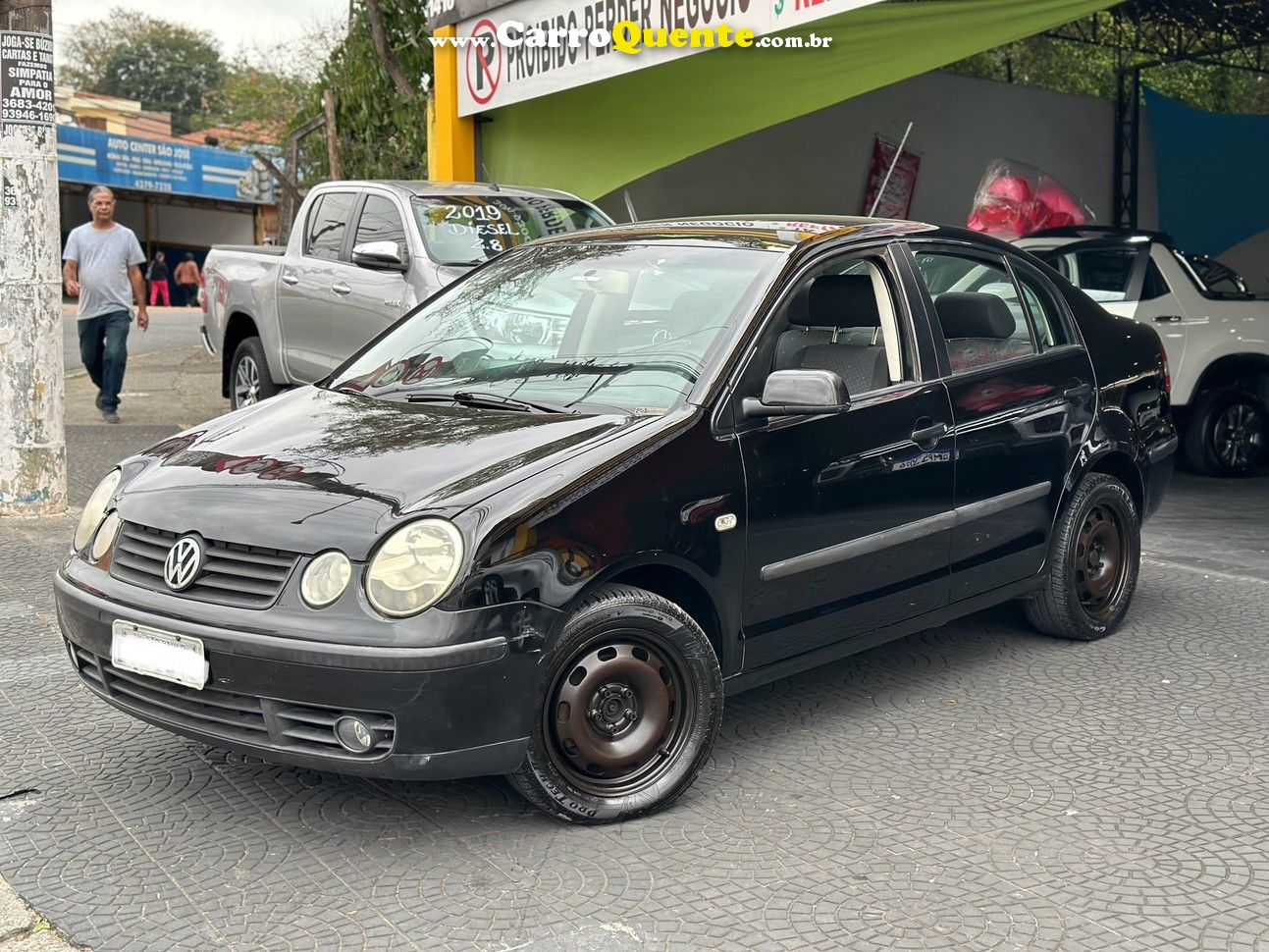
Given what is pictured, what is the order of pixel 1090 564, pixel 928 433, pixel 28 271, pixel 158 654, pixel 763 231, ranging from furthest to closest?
1. pixel 28 271
2. pixel 1090 564
3. pixel 763 231
4. pixel 928 433
5. pixel 158 654

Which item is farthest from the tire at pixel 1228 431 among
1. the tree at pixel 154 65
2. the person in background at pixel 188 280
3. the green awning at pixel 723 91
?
the tree at pixel 154 65

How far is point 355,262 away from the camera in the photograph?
9.13m

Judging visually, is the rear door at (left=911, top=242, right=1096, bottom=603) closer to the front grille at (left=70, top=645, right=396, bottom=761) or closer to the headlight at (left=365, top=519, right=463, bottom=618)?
the headlight at (left=365, top=519, right=463, bottom=618)

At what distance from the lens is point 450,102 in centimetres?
1180

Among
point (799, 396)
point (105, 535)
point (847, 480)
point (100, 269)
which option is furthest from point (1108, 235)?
point (105, 535)

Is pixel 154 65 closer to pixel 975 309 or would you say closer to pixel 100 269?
pixel 100 269

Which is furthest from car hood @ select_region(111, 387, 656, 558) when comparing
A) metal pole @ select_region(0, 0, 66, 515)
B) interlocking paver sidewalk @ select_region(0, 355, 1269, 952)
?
metal pole @ select_region(0, 0, 66, 515)

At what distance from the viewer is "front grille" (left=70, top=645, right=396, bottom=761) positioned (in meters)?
3.54

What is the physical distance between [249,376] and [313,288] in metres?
1.31

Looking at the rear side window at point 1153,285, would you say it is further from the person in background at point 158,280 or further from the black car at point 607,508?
the person in background at point 158,280

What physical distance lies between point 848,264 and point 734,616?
1.37 metres

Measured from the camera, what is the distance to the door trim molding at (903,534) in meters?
4.25

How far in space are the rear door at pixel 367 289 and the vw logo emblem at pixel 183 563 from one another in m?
5.20

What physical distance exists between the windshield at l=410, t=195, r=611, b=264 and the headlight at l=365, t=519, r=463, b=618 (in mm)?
5518
